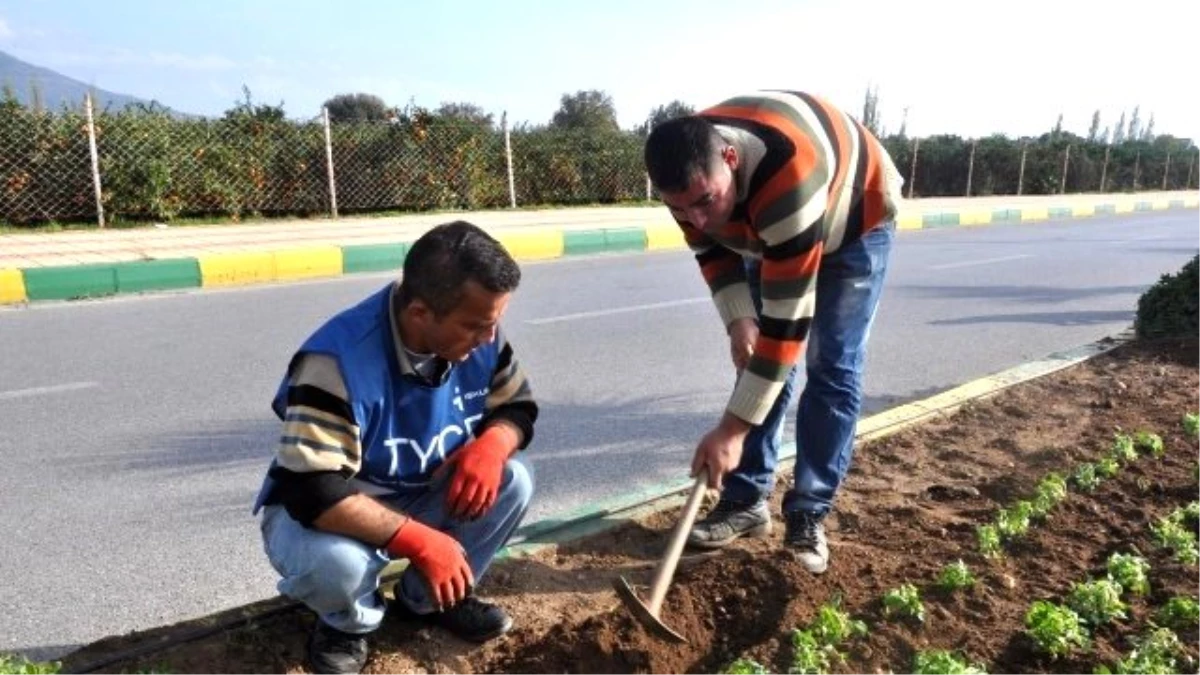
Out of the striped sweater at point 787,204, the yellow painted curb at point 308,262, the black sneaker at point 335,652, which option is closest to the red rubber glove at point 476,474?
the black sneaker at point 335,652

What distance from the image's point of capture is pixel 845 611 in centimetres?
257

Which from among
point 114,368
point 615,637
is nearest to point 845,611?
point 615,637

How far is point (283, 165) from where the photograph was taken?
13.2 m

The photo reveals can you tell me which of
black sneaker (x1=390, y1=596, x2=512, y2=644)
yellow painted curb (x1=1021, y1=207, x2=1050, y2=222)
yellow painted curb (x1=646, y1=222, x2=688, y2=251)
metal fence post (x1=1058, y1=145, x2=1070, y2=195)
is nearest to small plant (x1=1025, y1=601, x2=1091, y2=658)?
black sneaker (x1=390, y1=596, x2=512, y2=644)

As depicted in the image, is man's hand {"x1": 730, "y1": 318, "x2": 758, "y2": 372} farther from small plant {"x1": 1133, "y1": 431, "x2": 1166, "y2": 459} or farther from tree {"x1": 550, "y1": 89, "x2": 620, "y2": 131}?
tree {"x1": 550, "y1": 89, "x2": 620, "y2": 131}

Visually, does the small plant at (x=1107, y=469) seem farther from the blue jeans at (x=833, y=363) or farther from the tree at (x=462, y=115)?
the tree at (x=462, y=115)

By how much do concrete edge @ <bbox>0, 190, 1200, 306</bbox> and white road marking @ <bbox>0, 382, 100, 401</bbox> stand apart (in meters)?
3.22

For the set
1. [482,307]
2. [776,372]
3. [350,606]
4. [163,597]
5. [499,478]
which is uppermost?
[482,307]

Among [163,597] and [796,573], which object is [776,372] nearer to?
[796,573]

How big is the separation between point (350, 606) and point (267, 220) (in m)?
11.7

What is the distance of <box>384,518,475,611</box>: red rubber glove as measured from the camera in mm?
2082

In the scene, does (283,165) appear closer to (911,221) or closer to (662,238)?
(662,238)

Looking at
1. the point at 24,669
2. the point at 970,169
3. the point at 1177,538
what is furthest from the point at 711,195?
the point at 970,169

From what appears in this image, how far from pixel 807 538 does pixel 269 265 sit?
24.4 ft
